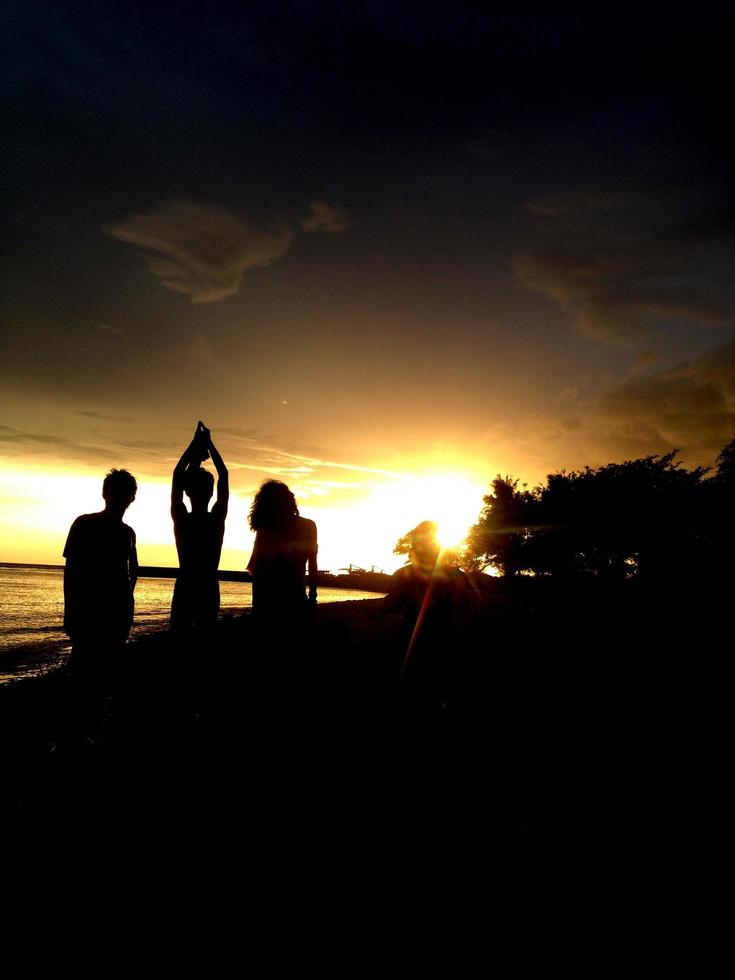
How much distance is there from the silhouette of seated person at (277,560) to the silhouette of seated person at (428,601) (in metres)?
1.05

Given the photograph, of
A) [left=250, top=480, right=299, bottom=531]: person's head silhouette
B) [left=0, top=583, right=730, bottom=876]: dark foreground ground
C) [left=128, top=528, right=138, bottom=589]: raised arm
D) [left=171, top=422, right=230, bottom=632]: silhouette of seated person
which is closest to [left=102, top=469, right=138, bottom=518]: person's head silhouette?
[left=128, top=528, right=138, bottom=589]: raised arm

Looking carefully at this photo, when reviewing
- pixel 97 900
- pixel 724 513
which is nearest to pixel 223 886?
pixel 97 900

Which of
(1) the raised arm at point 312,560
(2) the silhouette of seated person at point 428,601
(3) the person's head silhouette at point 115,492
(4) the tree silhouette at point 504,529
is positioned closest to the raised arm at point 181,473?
(3) the person's head silhouette at point 115,492

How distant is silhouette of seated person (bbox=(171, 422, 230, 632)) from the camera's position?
469 cm

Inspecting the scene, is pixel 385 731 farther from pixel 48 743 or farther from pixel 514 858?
pixel 48 743

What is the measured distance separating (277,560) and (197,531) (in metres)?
0.81

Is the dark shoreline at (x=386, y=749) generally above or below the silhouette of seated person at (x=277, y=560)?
below

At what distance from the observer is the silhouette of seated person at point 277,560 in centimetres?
491

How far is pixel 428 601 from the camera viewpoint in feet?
17.9

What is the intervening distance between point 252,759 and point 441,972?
9.59 ft

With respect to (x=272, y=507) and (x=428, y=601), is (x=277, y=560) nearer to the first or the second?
(x=272, y=507)

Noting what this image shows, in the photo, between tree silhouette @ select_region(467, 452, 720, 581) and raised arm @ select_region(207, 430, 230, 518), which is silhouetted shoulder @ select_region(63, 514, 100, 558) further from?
tree silhouette @ select_region(467, 452, 720, 581)

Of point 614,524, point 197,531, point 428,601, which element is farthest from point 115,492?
point 614,524

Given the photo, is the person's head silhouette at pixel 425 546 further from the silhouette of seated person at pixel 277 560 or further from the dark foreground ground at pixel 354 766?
the silhouette of seated person at pixel 277 560
